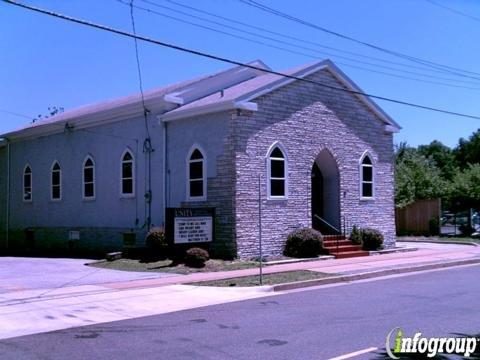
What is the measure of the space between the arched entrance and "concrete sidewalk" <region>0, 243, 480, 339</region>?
14.7 ft

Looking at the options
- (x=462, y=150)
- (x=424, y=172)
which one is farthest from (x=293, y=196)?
(x=462, y=150)

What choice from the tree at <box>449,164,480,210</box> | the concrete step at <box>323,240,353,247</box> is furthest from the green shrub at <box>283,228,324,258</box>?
the tree at <box>449,164,480,210</box>

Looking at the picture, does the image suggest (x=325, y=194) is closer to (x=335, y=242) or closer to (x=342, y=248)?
(x=335, y=242)

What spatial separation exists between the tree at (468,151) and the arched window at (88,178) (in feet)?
195

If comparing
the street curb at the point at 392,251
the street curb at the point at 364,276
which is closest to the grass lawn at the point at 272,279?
the street curb at the point at 364,276

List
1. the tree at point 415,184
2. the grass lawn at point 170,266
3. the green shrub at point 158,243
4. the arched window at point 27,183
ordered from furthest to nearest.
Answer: the tree at point 415,184, the arched window at point 27,183, the green shrub at point 158,243, the grass lawn at point 170,266

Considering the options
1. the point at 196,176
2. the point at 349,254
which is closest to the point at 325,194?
the point at 349,254

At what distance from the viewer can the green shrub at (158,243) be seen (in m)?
19.6

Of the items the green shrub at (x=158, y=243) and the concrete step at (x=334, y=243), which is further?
the concrete step at (x=334, y=243)

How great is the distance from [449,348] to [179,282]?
879cm

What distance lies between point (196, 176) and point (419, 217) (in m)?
18.0

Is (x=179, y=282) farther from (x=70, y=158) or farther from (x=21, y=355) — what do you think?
(x=70, y=158)

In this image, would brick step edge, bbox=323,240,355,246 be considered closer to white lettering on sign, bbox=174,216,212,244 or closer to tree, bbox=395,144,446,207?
white lettering on sign, bbox=174,216,212,244

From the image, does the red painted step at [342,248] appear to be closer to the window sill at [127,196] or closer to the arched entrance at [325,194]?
the arched entrance at [325,194]
